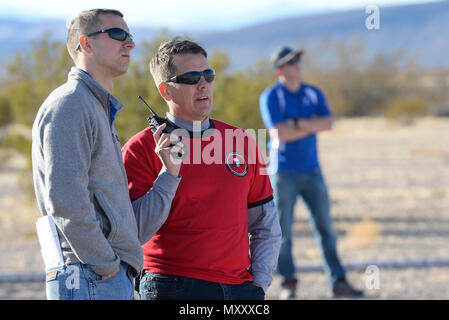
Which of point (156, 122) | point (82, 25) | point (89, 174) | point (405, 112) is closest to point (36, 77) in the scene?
point (156, 122)

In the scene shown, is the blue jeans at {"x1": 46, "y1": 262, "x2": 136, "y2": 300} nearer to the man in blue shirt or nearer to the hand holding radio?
the hand holding radio

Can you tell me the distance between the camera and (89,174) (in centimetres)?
273

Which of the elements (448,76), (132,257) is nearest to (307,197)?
(132,257)

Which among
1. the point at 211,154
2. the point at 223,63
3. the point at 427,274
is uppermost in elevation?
the point at 223,63

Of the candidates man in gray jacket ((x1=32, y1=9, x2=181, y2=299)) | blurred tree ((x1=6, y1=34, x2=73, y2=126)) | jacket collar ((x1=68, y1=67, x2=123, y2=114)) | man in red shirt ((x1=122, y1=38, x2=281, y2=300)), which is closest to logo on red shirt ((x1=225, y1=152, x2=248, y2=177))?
man in red shirt ((x1=122, y1=38, x2=281, y2=300))

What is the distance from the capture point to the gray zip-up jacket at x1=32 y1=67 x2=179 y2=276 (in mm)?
2609

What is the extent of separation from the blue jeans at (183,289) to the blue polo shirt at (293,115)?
3.30 metres

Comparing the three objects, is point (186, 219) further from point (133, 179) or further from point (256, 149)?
point (256, 149)

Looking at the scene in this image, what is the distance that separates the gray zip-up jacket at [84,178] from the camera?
8.56 feet

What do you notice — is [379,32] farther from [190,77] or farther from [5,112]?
[190,77]

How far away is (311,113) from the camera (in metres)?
6.68

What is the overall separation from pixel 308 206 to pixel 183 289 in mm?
3448

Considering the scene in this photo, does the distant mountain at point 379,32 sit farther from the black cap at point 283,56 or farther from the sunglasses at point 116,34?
the sunglasses at point 116,34

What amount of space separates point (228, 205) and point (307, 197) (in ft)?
10.8
